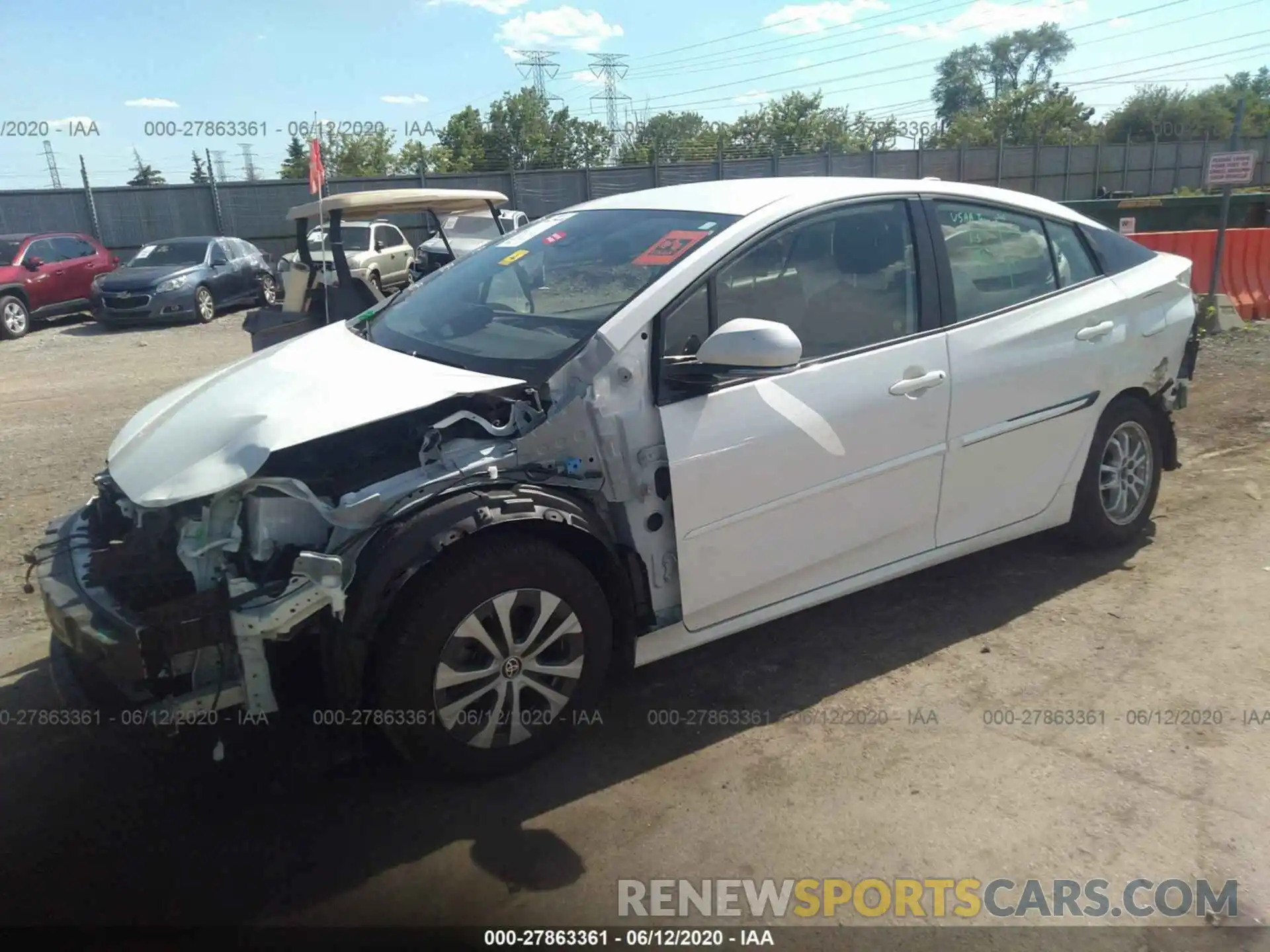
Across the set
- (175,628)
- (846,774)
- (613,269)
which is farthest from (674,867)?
(613,269)

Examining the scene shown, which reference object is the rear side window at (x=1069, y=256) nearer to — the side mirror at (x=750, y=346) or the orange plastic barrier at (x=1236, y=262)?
the side mirror at (x=750, y=346)

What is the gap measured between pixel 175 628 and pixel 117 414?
23.3 feet

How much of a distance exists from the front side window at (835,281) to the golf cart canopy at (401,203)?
3.54 meters

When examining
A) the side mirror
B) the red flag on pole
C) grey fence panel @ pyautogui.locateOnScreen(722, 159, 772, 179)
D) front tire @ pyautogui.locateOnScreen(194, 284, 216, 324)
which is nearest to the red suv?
front tire @ pyautogui.locateOnScreen(194, 284, 216, 324)

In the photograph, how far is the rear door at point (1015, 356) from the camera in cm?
391

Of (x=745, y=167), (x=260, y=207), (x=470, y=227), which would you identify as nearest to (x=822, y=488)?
(x=470, y=227)

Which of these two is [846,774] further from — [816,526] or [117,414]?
[117,414]

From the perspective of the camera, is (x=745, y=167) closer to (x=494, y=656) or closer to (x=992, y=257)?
(x=992, y=257)

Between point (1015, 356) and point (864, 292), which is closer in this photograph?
point (864, 292)

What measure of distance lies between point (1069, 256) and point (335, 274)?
5164mm

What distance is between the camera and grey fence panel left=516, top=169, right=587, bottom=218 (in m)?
25.7

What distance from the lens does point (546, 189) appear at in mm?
26016

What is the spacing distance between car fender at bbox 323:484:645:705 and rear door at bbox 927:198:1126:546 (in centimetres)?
167

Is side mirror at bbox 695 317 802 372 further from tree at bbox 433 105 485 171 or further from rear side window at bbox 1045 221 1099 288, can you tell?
tree at bbox 433 105 485 171
